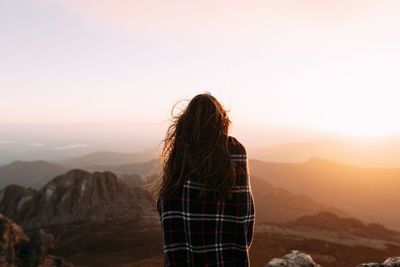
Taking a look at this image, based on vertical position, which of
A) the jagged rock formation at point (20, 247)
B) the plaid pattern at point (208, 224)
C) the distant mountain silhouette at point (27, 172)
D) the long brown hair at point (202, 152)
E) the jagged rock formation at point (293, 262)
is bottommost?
the distant mountain silhouette at point (27, 172)

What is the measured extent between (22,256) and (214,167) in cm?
2015

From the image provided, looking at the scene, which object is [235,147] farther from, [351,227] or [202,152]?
[351,227]

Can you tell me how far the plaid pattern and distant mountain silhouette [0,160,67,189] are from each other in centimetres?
17629

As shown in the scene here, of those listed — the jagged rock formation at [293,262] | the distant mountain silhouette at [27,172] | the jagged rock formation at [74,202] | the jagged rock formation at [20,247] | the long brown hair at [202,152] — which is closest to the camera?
the long brown hair at [202,152]

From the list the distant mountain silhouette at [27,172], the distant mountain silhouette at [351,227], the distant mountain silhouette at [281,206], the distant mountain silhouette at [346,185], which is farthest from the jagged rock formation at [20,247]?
the distant mountain silhouette at [27,172]

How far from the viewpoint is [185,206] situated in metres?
2.44

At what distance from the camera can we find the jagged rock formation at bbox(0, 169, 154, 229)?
171 ft

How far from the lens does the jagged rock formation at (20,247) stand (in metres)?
14.3

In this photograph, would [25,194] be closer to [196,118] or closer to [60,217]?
[60,217]

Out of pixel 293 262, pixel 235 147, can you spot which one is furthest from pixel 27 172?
pixel 235 147

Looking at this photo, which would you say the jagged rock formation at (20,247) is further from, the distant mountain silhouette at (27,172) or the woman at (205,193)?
the distant mountain silhouette at (27,172)

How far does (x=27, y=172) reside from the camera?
172 m

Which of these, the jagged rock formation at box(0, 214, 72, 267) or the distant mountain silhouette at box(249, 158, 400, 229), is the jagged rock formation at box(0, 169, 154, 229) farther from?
Result: the distant mountain silhouette at box(249, 158, 400, 229)

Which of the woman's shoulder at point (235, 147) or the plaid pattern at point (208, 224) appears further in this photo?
the woman's shoulder at point (235, 147)
